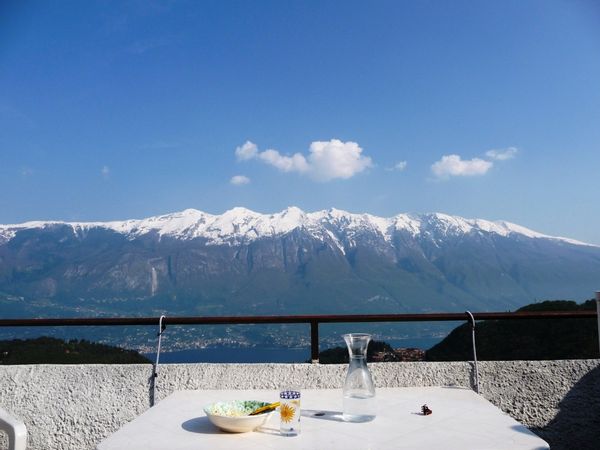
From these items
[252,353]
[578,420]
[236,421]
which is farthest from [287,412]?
[252,353]

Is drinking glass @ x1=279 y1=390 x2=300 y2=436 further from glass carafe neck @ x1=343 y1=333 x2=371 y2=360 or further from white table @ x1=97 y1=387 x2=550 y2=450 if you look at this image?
glass carafe neck @ x1=343 y1=333 x2=371 y2=360

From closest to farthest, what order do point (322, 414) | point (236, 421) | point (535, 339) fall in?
point (236, 421), point (322, 414), point (535, 339)

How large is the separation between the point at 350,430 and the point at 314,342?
4.14 feet

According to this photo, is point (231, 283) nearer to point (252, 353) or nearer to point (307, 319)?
point (252, 353)

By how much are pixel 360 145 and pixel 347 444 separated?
16962cm

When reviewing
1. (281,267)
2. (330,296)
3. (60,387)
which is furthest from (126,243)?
(60,387)

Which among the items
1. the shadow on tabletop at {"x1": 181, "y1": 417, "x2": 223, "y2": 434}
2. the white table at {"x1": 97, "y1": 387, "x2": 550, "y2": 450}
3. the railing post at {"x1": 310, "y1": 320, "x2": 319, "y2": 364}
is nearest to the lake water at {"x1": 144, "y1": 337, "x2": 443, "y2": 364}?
the railing post at {"x1": 310, "y1": 320, "x2": 319, "y2": 364}

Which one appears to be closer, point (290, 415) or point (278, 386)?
point (290, 415)

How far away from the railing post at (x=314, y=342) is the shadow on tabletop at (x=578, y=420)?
3.74 feet

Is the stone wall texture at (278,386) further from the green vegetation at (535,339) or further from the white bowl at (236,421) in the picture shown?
the green vegetation at (535,339)

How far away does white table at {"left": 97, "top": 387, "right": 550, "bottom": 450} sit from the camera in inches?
56.2

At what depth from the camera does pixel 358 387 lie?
1621 millimetres

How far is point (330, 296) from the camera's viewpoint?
160m

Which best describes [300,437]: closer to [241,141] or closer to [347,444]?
[347,444]
